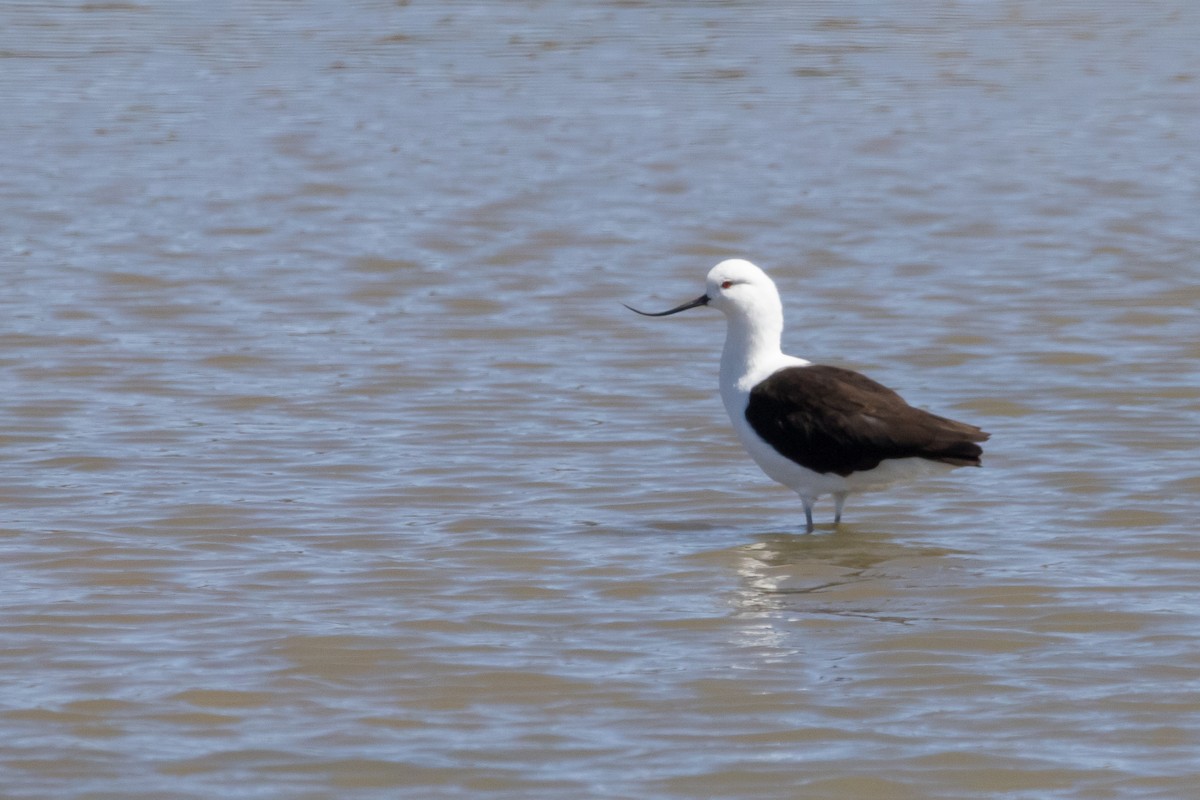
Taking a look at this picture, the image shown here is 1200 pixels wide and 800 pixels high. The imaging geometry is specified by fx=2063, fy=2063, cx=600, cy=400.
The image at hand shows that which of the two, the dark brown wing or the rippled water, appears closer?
the rippled water

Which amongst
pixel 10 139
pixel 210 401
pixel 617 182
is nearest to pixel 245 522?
pixel 210 401

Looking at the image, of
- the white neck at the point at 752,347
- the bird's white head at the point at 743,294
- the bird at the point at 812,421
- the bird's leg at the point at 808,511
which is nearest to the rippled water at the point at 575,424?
the bird's leg at the point at 808,511

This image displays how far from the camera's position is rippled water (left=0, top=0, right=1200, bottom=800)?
20.9ft

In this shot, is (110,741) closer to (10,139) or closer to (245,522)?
(245,522)

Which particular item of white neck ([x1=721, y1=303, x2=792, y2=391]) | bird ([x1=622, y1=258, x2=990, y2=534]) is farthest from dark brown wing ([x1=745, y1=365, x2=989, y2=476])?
white neck ([x1=721, y1=303, x2=792, y2=391])

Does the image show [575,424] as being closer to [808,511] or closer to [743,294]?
[743,294]

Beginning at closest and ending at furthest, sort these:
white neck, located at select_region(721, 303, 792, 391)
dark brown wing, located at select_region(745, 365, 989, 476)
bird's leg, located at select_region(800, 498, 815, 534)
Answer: dark brown wing, located at select_region(745, 365, 989, 476), bird's leg, located at select_region(800, 498, 815, 534), white neck, located at select_region(721, 303, 792, 391)

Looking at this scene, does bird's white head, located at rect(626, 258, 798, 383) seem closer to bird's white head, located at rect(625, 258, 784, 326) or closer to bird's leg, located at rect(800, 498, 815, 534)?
bird's white head, located at rect(625, 258, 784, 326)

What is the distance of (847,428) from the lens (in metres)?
8.69

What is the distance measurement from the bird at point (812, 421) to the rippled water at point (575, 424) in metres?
0.31

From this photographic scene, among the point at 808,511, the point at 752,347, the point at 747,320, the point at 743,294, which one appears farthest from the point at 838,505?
the point at 743,294

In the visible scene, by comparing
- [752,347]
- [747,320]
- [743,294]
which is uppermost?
[743,294]

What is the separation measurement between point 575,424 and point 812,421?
6.58 ft

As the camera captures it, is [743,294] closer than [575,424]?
Yes
